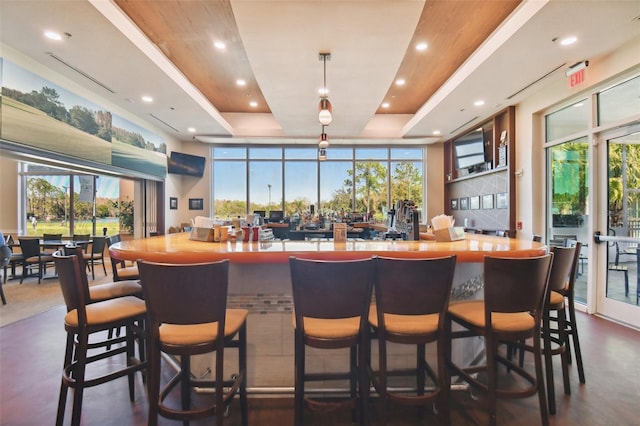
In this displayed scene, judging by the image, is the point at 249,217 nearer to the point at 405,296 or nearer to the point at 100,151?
the point at 405,296

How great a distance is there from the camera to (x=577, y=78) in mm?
4004

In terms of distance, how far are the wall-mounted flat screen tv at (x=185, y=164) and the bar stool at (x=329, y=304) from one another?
7356mm

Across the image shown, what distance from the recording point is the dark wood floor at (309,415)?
1883 mm

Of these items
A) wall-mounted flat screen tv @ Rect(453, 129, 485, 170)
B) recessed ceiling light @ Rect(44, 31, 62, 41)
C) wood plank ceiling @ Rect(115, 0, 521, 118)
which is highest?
wood plank ceiling @ Rect(115, 0, 521, 118)

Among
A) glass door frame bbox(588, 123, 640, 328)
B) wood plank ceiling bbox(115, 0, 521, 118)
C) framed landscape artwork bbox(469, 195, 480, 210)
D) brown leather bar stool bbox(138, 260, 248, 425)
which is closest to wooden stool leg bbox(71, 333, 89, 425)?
brown leather bar stool bbox(138, 260, 248, 425)

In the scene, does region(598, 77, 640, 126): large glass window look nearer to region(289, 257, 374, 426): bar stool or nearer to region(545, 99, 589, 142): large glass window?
region(545, 99, 589, 142): large glass window

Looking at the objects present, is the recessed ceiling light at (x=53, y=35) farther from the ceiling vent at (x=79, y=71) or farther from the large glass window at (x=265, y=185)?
the large glass window at (x=265, y=185)

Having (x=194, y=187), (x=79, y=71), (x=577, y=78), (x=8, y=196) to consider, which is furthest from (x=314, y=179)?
(x=8, y=196)

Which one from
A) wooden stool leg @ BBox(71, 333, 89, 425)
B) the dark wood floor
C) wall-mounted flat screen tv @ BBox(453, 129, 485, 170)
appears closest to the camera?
wooden stool leg @ BBox(71, 333, 89, 425)

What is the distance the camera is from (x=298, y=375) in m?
1.53

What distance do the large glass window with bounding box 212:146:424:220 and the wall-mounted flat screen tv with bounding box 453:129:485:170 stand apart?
4.24ft

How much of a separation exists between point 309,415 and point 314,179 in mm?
7535

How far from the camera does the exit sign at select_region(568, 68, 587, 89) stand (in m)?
3.94

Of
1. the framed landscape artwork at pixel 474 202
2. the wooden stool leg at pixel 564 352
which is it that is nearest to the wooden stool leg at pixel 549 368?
the wooden stool leg at pixel 564 352
